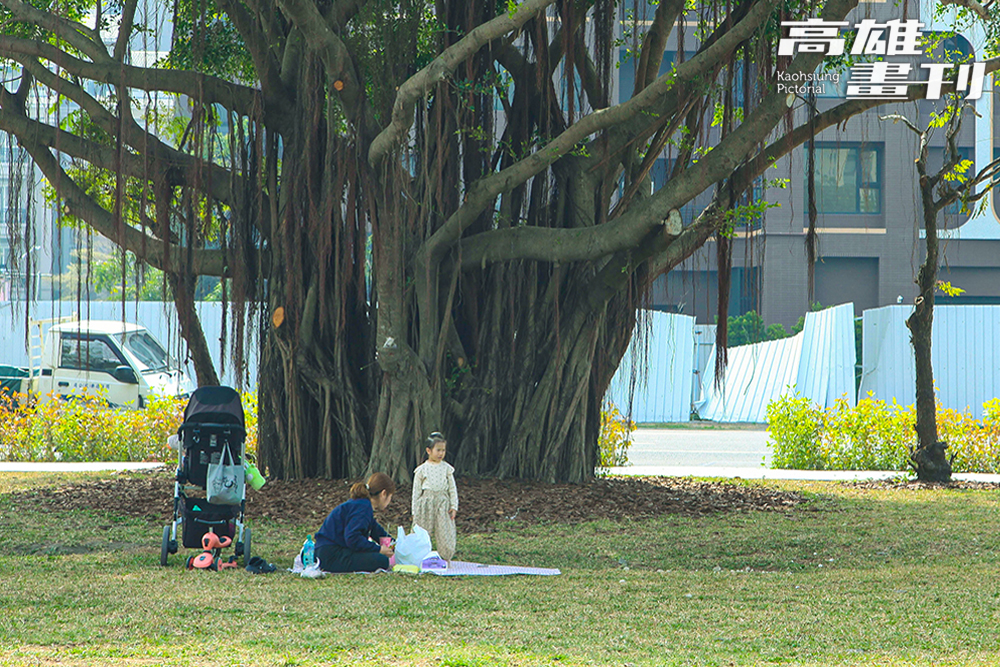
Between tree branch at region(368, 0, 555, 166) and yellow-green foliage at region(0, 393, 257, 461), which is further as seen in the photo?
yellow-green foliage at region(0, 393, 257, 461)

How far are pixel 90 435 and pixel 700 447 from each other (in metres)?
9.74

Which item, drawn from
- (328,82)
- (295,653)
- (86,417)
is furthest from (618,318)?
(86,417)

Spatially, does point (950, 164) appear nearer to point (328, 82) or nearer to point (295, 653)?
point (328, 82)

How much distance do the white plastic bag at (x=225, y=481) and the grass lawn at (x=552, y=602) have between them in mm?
470

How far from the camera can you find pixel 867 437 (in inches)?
554

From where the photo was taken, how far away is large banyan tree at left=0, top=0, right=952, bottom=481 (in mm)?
9016

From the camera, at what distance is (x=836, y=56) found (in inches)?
346

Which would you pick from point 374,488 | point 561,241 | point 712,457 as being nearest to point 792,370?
point 712,457

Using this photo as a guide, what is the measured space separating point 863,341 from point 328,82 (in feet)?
49.0

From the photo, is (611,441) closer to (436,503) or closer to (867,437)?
(867,437)

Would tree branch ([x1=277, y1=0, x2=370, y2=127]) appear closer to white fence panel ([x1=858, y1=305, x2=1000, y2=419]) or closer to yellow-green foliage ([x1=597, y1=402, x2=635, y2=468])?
yellow-green foliage ([x1=597, y1=402, x2=635, y2=468])

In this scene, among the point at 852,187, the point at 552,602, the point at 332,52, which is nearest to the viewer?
the point at 552,602

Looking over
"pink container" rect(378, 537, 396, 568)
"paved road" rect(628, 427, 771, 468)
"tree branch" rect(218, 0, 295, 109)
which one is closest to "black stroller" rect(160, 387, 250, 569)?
"pink container" rect(378, 537, 396, 568)

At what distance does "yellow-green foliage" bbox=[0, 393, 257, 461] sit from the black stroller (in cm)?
801
